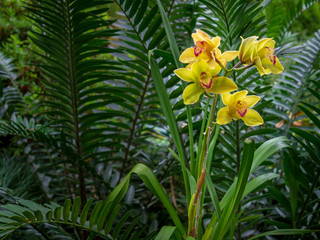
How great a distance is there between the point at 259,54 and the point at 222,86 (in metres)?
0.09

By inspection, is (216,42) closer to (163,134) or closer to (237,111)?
(237,111)

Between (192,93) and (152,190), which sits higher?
(192,93)

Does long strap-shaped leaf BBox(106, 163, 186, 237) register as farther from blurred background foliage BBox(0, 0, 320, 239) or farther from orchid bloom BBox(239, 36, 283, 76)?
orchid bloom BBox(239, 36, 283, 76)

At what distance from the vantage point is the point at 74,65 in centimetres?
90

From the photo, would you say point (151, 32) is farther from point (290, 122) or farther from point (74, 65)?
point (290, 122)

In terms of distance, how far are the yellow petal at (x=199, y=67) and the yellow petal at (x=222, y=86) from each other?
0.03 m

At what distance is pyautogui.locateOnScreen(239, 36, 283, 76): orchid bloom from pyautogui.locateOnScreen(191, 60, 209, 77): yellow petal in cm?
7

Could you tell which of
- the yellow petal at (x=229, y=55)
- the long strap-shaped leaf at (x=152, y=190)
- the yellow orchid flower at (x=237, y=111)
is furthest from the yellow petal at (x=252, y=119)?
the long strap-shaped leaf at (x=152, y=190)

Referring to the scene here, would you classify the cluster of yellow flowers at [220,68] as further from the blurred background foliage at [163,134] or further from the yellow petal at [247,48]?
the blurred background foliage at [163,134]

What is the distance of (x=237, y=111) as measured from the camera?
50cm

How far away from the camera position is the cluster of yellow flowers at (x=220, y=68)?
47 centimetres

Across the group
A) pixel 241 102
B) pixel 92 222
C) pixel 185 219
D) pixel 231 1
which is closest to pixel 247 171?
pixel 241 102

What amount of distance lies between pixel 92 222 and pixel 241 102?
381 millimetres

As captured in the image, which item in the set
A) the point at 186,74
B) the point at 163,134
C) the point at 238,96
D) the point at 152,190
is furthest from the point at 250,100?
the point at 163,134
